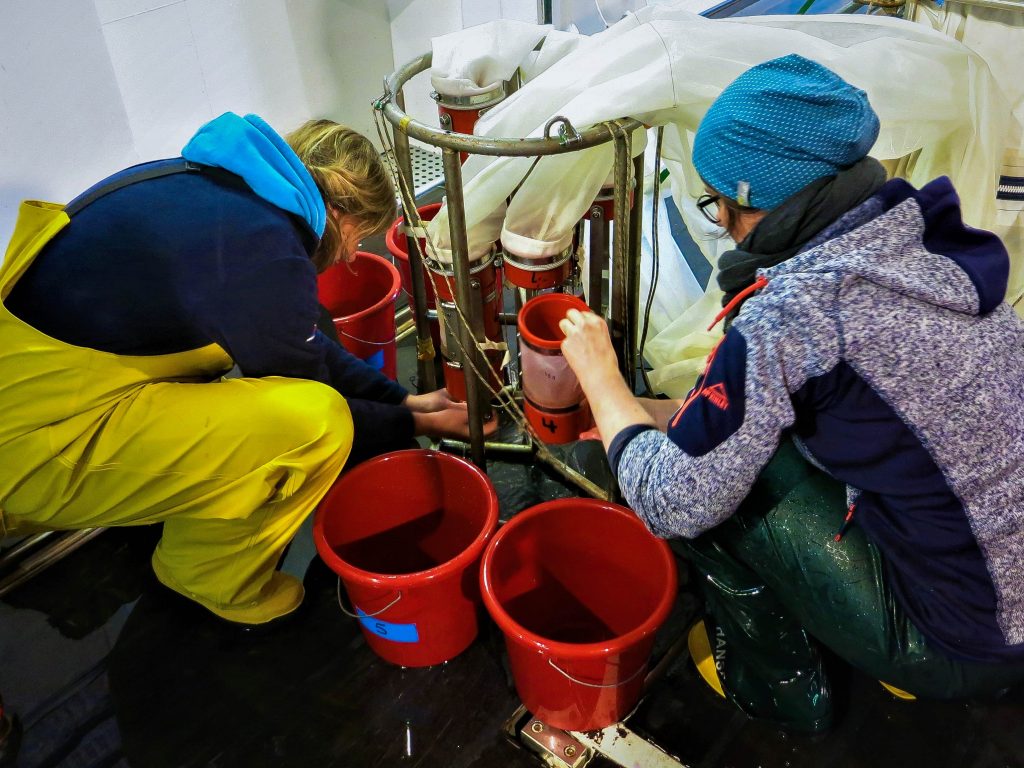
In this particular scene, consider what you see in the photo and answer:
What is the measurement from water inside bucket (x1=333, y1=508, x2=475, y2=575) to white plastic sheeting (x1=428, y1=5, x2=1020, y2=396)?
55cm

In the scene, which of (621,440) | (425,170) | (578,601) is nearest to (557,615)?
(578,601)

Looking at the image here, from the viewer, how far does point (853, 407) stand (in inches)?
37.7

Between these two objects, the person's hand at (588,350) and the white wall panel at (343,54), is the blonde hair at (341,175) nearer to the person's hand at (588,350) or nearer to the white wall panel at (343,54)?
the person's hand at (588,350)

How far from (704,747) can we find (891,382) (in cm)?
73

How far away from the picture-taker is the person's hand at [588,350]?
1188mm

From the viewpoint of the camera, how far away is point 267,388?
1.35 metres

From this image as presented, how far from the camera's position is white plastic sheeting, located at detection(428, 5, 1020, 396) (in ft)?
4.27

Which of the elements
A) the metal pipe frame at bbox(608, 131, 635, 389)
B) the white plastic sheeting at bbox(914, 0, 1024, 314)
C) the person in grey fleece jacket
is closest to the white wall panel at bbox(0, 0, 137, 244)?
the metal pipe frame at bbox(608, 131, 635, 389)

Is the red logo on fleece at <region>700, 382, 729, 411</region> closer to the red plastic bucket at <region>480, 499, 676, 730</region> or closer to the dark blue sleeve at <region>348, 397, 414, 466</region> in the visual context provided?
the red plastic bucket at <region>480, 499, 676, 730</region>

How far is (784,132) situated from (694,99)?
396 millimetres

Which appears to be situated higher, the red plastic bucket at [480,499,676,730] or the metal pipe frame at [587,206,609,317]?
the metal pipe frame at [587,206,609,317]

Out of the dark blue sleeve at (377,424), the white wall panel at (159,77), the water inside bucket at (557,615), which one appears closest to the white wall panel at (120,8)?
the white wall panel at (159,77)

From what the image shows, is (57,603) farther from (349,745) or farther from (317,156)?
(317,156)

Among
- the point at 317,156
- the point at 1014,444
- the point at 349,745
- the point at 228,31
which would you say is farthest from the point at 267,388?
the point at 228,31
